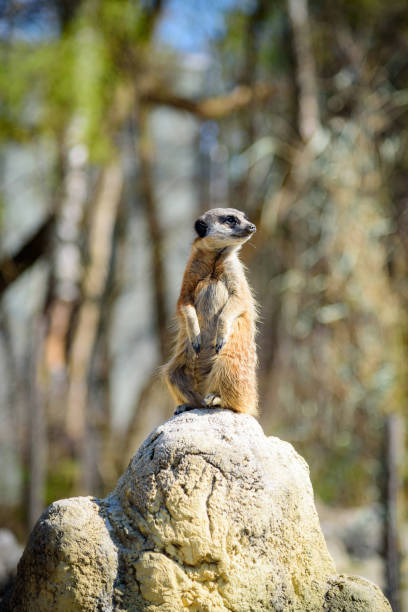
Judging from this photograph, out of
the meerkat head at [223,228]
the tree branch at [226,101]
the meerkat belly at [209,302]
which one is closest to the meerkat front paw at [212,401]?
the meerkat belly at [209,302]

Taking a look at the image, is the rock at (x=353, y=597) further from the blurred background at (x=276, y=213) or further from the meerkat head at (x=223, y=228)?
the blurred background at (x=276, y=213)

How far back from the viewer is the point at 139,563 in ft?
8.75

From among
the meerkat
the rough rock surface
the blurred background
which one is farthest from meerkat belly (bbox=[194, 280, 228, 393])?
the blurred background

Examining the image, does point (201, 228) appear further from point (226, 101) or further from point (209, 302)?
point (226, 101)

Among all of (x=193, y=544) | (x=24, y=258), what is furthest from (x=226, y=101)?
(x=193, y=544)

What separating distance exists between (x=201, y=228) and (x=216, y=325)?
43cm

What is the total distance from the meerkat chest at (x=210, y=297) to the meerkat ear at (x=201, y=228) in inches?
7.9

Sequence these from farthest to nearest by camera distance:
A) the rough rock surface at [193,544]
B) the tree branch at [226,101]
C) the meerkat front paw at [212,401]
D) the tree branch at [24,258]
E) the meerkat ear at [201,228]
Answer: the tree branch at [226,101]
the tree branch at [24,258]
the meerkat ear at [201,228]
the meerkat front paw at [212,401]
the rough rock surface at [193,544]

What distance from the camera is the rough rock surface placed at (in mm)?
2643

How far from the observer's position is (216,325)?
124 inches

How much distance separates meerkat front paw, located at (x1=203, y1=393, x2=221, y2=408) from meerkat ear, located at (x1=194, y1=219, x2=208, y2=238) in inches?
27.6

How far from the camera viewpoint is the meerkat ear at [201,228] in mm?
3158

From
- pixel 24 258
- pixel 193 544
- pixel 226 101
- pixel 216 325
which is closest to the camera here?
pixel 193 544

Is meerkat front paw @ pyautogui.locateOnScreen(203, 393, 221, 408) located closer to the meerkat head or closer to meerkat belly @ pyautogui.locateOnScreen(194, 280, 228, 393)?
meerkat belly @ pyautogui.locateOnScreen(194, 280, 228, 393)
